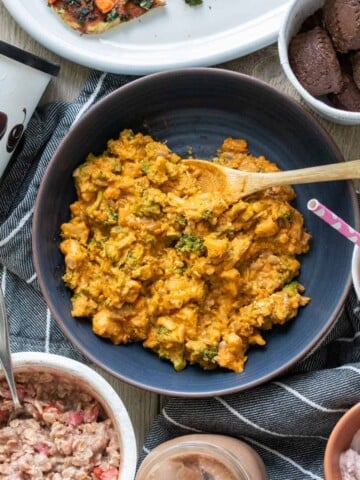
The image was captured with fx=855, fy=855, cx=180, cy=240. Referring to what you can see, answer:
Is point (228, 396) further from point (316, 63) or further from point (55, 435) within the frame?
point (316, 63)

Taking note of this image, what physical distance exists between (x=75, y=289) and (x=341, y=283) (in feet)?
2.06

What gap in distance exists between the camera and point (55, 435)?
1.96 m

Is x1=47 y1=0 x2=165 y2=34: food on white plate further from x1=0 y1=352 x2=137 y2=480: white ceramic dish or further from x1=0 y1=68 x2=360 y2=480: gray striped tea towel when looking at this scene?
x1=0 y1=352 x2=137 y2=480: white ceramic dish

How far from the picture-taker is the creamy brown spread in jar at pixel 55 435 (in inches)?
76.4

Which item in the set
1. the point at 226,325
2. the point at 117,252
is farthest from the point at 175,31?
the point at 226,325

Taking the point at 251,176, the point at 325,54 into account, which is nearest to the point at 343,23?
the point at 325,54

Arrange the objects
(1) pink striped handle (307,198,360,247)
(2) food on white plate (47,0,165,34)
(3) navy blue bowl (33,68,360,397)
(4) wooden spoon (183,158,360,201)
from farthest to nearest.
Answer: (2) food on white plate (47,0,165,34), (3) navy blue bowl (33,68,360,397), (4) wooden spoon (183,158,360,201), (1) pink striped handle (307,198,360,247)

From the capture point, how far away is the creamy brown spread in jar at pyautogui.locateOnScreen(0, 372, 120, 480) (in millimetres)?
1940

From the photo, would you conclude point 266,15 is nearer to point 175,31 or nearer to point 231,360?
point 175,31

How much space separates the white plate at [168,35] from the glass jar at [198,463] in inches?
35.6

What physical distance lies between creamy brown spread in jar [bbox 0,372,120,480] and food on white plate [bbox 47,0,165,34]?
2.79 ft

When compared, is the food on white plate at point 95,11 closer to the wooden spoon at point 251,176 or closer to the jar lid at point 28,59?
the jar lid at point 28,59

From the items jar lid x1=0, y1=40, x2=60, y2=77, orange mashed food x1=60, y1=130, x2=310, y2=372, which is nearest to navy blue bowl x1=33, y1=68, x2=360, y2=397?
orange mashed food x1=60, y1=130, x2=310, y2=372

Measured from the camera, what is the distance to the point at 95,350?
201cm
